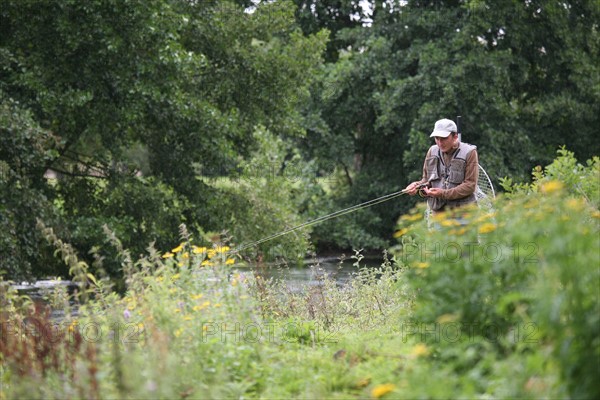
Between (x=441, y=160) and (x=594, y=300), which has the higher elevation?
(x=441, y=160)

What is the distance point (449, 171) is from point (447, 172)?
0.05 m

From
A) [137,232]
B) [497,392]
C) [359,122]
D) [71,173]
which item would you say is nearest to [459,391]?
[497,392]

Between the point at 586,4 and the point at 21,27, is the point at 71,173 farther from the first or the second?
the point at 586,4

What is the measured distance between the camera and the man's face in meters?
8.50

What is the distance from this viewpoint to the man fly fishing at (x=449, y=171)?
846 centimetres

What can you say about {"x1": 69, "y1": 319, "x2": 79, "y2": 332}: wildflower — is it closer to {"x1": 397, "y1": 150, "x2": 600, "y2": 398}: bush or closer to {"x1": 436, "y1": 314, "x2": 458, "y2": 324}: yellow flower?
{"x1": 397, "y1": 150, "x2": 600, "y2": 398}: bush

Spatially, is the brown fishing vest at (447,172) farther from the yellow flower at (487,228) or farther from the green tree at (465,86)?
the green tree at (465,86)

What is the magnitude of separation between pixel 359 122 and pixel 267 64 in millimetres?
7635

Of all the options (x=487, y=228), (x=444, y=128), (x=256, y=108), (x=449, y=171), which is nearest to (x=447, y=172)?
(x=449, y=171)

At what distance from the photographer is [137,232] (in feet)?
57.9

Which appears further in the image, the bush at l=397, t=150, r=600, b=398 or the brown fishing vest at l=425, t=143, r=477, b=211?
the brown fishing vest at l=425, t=143, r=477, b=211
